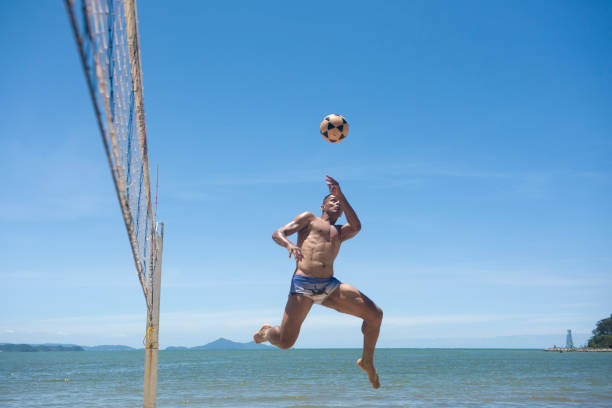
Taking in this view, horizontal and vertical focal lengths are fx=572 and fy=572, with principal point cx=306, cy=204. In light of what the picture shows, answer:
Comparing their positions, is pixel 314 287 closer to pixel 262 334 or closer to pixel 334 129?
pixel 262 334

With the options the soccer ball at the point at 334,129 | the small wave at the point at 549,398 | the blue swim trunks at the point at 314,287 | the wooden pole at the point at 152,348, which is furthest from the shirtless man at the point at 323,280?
the small wave at the point at 549,398

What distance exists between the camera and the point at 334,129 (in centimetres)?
711

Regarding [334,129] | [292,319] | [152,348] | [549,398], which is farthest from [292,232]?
[549,398]

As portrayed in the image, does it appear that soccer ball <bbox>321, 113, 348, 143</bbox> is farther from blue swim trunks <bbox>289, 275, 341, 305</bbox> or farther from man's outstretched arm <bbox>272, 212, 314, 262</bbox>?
blue swim trunks <bbox>289, 275, 341, 305</bbox>

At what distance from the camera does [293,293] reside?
6172 mm

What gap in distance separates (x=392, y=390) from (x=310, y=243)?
2804 centimetres

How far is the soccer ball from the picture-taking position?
23.3 feet

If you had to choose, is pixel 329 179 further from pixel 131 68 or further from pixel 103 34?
pixel 103 34

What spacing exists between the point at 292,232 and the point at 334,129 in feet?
5.31

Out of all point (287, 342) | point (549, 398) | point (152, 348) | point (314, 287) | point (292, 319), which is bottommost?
point (549, 398)

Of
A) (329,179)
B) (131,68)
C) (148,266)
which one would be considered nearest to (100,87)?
(131,68)

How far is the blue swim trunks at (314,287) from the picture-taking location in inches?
240

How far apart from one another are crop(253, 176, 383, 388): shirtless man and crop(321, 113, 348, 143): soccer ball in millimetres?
968

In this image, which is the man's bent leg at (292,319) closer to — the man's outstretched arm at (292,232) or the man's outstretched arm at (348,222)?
the man's outstretched arm at (292,232)
